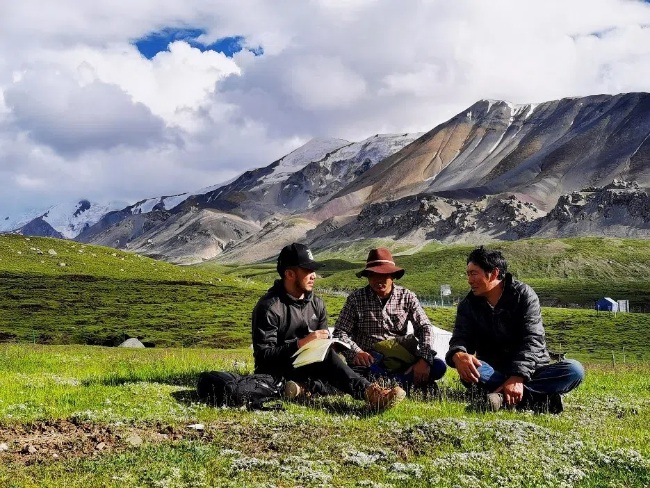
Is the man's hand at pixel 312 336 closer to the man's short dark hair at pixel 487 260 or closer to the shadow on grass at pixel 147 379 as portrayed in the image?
the man's short dark hair at pixel 487 260

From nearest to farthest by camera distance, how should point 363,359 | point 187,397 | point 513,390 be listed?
point 513,390 → point 187,397 → point 363,359

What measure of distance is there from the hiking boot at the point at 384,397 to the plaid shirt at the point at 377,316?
2.71 meters

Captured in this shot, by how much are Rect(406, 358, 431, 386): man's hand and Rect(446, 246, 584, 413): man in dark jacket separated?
110 cm

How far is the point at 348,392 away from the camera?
14.2 meters

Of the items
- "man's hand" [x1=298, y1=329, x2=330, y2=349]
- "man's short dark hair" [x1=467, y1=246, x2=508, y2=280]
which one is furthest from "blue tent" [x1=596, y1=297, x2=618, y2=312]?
"man's hand" [x1=298, y1=329, x2=330, y2=349]

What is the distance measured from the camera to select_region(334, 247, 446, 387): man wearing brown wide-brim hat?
49.8ft

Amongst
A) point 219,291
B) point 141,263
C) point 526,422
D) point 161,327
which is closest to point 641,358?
point 161,327

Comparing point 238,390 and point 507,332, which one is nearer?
point 238,390

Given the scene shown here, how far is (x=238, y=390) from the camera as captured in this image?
13.3 m

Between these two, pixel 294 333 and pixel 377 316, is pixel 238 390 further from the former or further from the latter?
pixel 377 316

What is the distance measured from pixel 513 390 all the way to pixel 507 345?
1.33 metres

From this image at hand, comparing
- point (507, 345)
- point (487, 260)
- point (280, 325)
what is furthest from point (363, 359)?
point (487, 260)

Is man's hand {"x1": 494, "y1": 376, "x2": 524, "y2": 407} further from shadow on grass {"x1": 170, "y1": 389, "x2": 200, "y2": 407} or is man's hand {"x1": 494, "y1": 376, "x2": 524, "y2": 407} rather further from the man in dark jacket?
shadow on grass {"x1": 170, "y1": 389, "x2": 200, "y2": 407}

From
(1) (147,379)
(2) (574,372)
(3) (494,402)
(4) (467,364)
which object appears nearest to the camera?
(3) (494,402)
